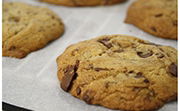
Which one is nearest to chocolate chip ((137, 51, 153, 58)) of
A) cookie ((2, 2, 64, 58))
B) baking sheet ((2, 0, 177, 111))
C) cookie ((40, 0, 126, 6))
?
baking sheet ((2, 0, 177, 111))

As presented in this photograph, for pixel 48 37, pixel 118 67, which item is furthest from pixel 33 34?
pixel 118 67

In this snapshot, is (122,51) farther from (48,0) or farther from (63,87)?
(48,0)

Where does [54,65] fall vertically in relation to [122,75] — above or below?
below

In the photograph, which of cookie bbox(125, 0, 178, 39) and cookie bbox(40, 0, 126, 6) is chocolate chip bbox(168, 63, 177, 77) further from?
cookie bbox(40, 0, 126, 6)

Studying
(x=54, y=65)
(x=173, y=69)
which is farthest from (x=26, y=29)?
(x=173, y=69)

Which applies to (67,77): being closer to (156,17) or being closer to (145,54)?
(145,54)
